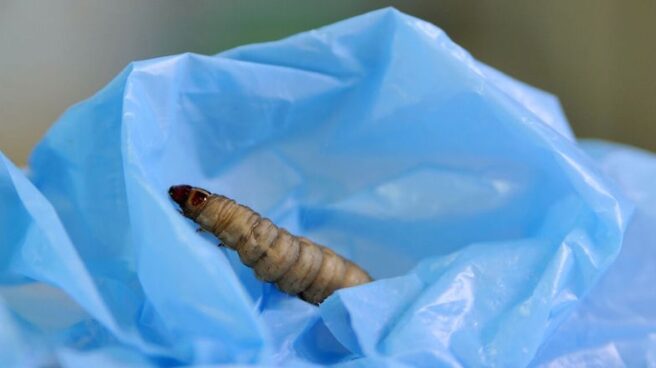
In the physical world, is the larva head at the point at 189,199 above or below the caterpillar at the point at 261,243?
above

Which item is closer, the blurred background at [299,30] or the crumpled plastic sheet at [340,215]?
the crumpled plastic sheet at [340,215]

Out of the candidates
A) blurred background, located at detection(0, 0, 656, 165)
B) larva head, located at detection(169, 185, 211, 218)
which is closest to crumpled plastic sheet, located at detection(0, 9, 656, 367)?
larva head, located at detection(169, 185, 211, 218)

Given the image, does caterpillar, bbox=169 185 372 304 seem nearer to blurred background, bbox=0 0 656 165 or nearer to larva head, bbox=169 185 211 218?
larva head, bbox=169 185 211 218

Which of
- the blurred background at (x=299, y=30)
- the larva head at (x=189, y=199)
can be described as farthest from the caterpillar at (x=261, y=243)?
the blurred background at (x=299, y=30)

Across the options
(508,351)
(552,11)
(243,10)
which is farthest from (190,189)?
(552,11)

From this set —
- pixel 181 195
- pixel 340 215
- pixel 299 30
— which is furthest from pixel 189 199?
pixel 299 30

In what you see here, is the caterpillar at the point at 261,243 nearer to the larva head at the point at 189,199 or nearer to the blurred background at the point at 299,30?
the larva head at the point at 189,199
